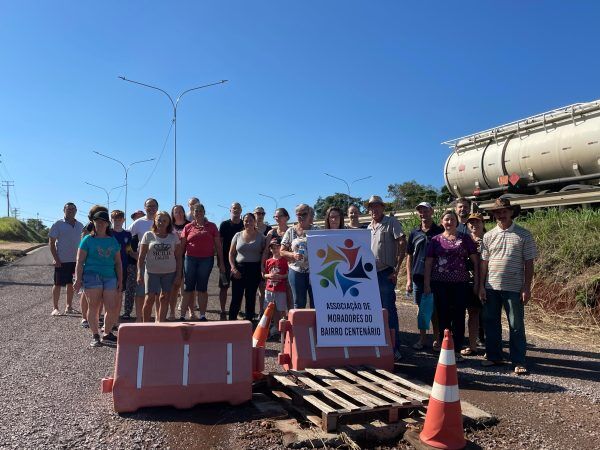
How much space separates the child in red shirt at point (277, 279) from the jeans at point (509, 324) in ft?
8.83

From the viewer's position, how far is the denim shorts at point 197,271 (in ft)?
26.8

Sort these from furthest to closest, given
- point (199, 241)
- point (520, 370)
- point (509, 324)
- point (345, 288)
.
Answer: point (199, 241) < point (345, 288) < point (509, 324) < point (520, 370)

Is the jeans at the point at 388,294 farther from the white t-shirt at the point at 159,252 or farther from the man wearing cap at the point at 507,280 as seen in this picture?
the white t-shirt at the point at 159,252

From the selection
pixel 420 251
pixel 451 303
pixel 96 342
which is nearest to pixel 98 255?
pixel 96 342

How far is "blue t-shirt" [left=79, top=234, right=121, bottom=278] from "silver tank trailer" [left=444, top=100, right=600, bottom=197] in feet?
37.6

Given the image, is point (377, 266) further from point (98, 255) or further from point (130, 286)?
point (130, 286)

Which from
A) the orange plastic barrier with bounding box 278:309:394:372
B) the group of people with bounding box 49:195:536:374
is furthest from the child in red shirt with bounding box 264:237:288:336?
the orange plastic barrier with bounding box 278:309:394:372

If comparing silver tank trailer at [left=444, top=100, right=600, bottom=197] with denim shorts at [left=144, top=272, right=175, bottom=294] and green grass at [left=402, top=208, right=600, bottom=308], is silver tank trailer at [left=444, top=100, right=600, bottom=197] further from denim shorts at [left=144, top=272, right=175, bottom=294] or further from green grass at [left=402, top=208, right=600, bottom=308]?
denim shorts at [left=144, top=272, right=175, bottom=294]

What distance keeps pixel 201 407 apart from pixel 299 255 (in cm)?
248

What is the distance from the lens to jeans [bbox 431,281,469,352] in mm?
6727

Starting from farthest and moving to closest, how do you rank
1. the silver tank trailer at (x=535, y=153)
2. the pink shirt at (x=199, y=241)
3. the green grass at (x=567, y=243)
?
the silver tank trailer at (x=535, y=153), the green grass at (x=567, y=243), the pink shirt at (x=199, y=241)

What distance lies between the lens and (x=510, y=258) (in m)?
6.12

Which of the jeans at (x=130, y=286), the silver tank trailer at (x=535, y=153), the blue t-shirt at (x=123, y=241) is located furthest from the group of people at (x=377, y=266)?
the silver tank trailer at (x=535, y=153)

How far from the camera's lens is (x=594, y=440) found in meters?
4.09
